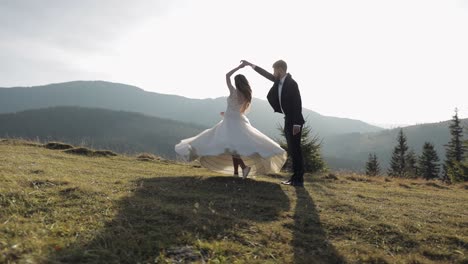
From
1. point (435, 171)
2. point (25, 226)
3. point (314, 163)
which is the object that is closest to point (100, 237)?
point (25, 226)

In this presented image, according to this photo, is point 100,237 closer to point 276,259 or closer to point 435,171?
point 276,259

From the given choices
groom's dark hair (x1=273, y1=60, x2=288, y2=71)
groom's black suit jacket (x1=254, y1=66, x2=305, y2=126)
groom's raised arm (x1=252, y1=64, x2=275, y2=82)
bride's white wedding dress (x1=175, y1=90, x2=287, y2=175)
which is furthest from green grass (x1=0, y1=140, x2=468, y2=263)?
groom's dark hair (x1=273, y1=60, x2=288, y2=71)

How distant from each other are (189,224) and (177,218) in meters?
0.32

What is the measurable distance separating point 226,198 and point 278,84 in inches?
137

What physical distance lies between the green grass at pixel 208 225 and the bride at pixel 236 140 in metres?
0.81

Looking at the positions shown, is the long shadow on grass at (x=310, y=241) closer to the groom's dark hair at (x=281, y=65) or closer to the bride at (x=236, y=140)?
the bride at (x=236, y=140)

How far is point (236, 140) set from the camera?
891cm

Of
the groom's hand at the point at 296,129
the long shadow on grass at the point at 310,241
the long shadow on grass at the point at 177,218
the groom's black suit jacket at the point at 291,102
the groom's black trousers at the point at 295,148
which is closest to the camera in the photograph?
the long shadow on grass at the point at 177,218

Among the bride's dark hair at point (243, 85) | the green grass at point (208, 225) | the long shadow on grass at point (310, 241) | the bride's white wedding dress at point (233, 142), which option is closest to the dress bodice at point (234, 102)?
the bride's white wedding dress at point (233, 142)

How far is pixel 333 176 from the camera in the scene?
496 inches

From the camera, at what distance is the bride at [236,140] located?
8.80 metres

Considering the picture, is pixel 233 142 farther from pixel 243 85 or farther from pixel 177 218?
pixel 177 218

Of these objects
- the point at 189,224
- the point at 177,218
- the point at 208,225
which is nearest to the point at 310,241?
the point at 208,225

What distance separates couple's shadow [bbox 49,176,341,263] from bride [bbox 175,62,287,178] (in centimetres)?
87
